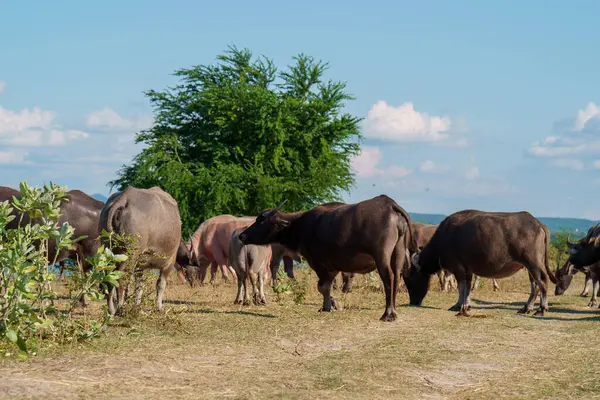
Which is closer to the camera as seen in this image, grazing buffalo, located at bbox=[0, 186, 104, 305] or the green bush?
the green bush

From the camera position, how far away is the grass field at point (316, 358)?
Result: 8539 millimetres

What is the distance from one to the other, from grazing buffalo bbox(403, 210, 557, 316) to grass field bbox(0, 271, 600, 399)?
0.85m

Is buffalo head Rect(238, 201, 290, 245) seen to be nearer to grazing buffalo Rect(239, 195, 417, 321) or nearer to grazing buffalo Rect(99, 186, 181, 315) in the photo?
grazing buffalo Rect(239, 195, 417, 321)

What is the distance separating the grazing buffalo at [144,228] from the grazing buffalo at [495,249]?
519cm

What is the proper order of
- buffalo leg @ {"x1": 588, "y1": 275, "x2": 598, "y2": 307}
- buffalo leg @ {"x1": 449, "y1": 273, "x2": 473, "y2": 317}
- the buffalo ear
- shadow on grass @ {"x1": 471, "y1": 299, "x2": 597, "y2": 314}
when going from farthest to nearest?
buffalo leg @ {"x1": 588, "y1": 275, "x2": 598, "y2": 307} → shadow on grass @ {"x1": 471, "y1": 299, "x2": 597, "y2": 314} → buffalo leg @ {"x1": 449, "y1": 273, "x2": 473, "y2": 317} → the buffalo ear

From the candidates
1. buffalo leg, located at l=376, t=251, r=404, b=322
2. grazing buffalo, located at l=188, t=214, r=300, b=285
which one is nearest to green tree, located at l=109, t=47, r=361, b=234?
grazing buffalo, located at l=188, t=214, r=300, b=285

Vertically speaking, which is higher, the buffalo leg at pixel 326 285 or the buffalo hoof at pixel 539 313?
the buffalo leg at pixel 326 285

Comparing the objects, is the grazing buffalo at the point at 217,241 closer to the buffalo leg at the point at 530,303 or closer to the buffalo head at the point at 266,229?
the buffalo head at the point at 266,229

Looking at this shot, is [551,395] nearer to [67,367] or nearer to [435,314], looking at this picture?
[67,367]

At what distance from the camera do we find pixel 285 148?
3666 cm

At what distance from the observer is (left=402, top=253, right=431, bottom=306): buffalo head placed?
A: 57.3 feet

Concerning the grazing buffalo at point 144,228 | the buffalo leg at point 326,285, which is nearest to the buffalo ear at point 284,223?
the buffalo leg at point 326,285

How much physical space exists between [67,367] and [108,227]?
14.1 ft

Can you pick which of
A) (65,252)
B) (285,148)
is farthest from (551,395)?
(285,148)
